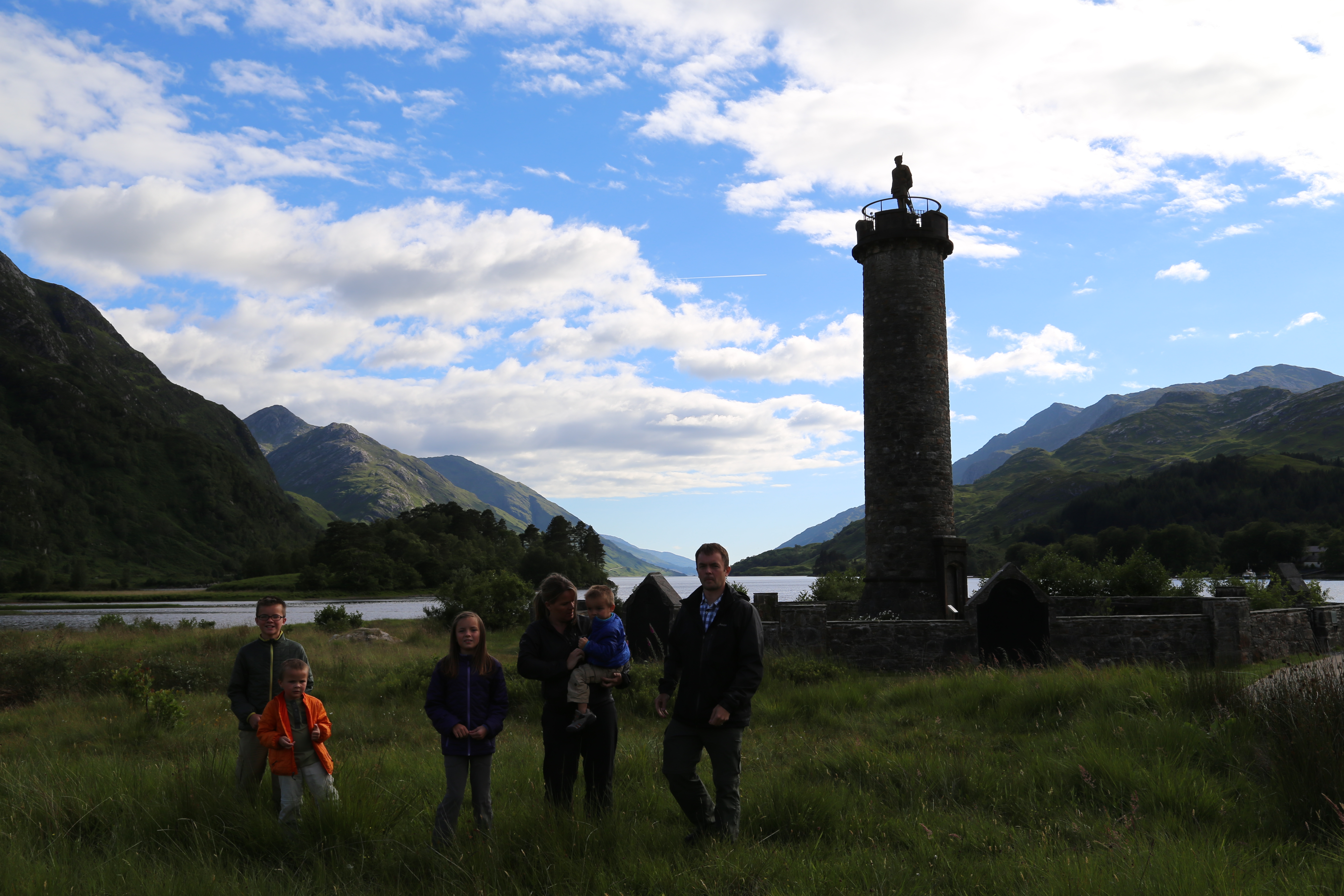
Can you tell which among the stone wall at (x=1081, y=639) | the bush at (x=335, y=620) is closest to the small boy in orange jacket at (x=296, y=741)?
the stone wall at (x=1081, y=639)

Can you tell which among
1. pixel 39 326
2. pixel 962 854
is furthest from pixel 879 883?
pixel 39 326

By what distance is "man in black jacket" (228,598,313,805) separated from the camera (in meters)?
6.29

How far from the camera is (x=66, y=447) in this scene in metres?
141

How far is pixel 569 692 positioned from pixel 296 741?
1.95 meters

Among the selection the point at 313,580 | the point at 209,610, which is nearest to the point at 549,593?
the point at 209,610

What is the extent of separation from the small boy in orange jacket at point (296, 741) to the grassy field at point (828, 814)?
0.80 feet

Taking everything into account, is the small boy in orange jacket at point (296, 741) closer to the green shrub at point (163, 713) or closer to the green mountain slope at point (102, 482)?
the green shrub at point (163, 713)

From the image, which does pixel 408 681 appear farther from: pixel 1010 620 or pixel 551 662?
pixel 1010 620

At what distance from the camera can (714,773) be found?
5.63m

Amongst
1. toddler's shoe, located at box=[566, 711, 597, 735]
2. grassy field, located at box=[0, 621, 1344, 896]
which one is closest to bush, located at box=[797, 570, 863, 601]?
grassy field, located at box=[0, 621, 1344, 896]

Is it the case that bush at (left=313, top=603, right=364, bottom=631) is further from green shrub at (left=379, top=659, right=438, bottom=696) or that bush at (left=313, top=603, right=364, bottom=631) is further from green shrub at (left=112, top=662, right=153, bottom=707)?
green shrub at (left=112, top=662, right=153, bottom=707)

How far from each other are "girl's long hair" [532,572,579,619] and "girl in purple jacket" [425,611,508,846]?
53 centimetres

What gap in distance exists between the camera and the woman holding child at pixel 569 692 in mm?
6125

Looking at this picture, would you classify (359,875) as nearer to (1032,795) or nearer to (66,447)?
(1032,795)
